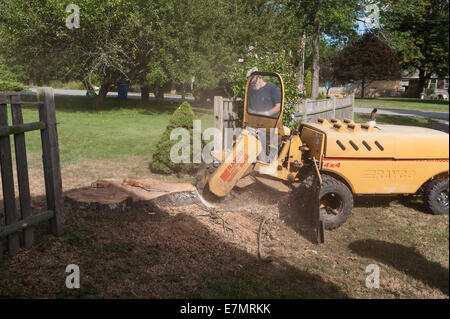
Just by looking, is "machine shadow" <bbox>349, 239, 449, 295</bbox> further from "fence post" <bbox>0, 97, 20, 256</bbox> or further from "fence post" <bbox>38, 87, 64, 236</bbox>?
"fence post" <bbox>0, 97, 20, 256</bbox>

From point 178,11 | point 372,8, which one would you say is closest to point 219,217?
point 178,11

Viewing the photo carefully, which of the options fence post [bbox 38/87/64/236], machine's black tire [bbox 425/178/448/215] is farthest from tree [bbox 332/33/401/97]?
fence post [bbox 38/87/64/236]

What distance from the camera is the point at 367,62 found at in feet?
111

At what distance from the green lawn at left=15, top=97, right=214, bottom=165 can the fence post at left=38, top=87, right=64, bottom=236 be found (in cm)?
453

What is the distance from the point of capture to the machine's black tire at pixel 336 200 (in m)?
5.13

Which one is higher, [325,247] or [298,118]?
[298,118]

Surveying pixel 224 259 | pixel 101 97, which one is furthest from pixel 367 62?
pixel 224 259

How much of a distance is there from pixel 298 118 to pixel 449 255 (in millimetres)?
8015

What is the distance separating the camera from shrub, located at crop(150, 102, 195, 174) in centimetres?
772

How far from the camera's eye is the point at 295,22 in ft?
72.4

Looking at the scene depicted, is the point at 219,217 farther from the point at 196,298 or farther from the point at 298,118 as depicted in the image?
the point at 298,118

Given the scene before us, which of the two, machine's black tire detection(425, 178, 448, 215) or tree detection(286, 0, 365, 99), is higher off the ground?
tree detection(286, 0, 365, 99)

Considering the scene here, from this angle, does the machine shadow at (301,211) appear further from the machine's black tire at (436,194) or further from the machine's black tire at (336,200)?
the machine's black tire at (436,194)

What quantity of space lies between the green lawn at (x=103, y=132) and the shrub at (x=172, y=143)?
2133 millimetres
